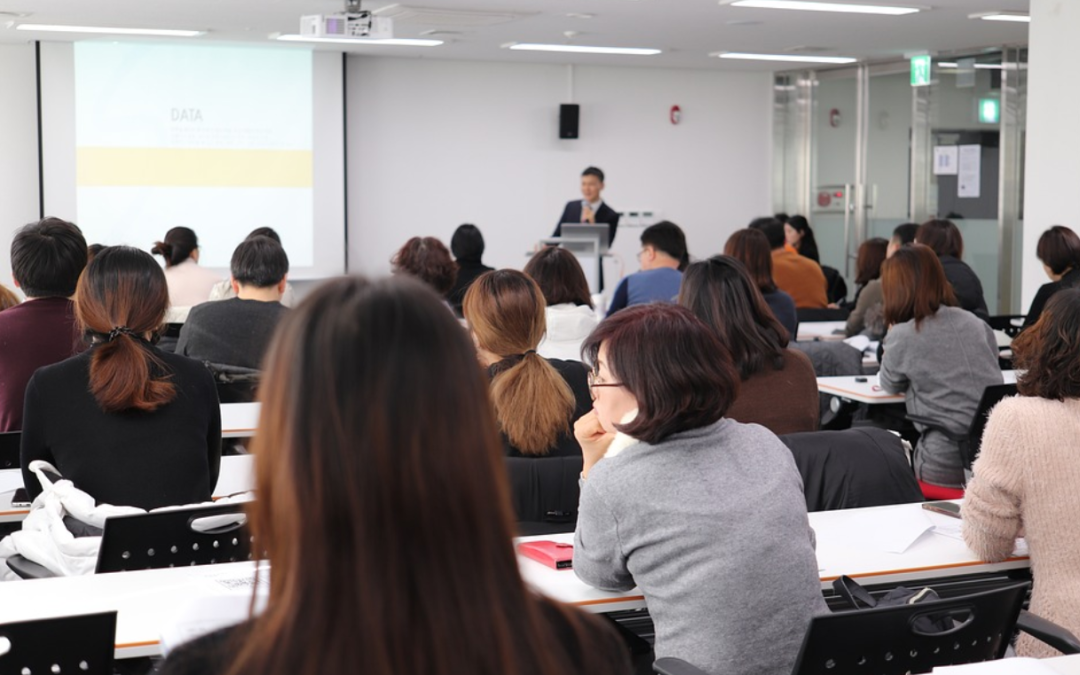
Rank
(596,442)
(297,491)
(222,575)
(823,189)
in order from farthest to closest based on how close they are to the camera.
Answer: (823,189) → (596,442) → (222,575) → (297,491)

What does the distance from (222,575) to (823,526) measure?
5.00 feet

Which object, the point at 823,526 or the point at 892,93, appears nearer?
the point at 823,526

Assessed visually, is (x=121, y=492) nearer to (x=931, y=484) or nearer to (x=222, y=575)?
(x=222, y=575)

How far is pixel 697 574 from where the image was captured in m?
2.31

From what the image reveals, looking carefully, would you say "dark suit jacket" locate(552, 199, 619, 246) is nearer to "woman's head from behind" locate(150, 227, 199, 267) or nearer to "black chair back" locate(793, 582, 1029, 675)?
"woman's head from behind" locate(150, 227, 199, 267)

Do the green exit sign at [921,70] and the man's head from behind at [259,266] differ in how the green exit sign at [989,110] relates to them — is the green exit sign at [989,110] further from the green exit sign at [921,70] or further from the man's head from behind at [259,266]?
the man's head from behind at [259,266]

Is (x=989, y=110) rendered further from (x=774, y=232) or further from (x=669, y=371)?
(x=669, y=371)

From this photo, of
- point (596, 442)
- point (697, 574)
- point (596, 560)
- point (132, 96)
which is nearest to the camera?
point (697, 574)

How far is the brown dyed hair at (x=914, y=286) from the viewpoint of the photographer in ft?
17.0

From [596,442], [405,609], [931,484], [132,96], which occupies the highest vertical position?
[132,96]

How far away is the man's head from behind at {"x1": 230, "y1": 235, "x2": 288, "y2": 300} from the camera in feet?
16.5

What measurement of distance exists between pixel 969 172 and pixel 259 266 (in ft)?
27.0

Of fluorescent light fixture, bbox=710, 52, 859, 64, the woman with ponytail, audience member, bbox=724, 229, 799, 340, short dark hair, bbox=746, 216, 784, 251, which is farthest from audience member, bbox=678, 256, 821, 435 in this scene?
fluorescent light fixture, bbox=710, 52, 859, 64

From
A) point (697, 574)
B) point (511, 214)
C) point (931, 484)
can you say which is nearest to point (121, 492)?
point (697, 574)
